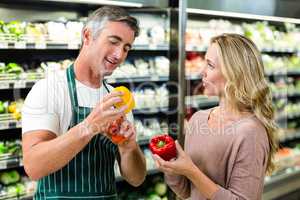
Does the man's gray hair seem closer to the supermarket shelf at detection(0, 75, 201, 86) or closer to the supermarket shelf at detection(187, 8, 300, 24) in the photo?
the supermarket shelf at detection(0, 75, 201, 86)

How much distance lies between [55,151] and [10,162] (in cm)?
143

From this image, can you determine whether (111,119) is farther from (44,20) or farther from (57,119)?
(44,20)

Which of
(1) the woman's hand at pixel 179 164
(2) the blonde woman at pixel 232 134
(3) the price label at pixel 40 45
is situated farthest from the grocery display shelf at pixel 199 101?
(1) the woman's hand at pixel 179 164

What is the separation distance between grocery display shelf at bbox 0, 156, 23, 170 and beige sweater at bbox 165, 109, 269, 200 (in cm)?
155

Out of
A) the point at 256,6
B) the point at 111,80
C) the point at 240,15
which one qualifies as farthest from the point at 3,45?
the point at 256,6

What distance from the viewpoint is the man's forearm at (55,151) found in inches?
56.8

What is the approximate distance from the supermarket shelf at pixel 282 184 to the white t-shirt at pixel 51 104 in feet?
10.8

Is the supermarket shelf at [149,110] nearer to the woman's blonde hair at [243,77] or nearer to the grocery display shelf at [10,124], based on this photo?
the grocery display shelf at [10,124]

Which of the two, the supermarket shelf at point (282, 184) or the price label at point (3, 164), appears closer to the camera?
the price label at point (3, 164)

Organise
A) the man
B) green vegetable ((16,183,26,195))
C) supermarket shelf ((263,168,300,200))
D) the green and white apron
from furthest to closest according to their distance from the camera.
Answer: supermarket shelf ((263,168,300,200)) → green vegetable ((16,183,26,195)) → the green and white apron → the man

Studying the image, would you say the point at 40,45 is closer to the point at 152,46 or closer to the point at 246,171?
the point at 152,46

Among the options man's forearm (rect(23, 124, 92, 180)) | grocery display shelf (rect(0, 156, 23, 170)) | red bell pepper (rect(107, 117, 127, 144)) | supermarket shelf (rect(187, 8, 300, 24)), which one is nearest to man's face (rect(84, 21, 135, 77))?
red bell pepper (rect(107, 117, 127, 144))

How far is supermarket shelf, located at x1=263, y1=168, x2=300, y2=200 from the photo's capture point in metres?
4.46

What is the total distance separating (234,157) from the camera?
154 cm
